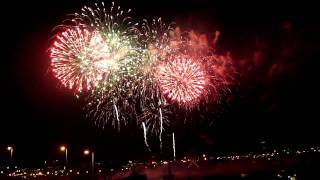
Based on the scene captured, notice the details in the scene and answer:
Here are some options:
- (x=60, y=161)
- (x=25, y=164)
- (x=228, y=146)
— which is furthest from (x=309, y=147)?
(x=25, y=164)

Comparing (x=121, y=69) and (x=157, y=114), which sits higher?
(x=121, y=69)

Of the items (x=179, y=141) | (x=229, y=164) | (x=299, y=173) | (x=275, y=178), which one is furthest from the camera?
(x=179, y=141)

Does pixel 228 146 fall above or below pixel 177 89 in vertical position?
below

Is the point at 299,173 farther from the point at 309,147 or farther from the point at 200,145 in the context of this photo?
the point at 309,147

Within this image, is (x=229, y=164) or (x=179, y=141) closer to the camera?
(x=229, y=164)

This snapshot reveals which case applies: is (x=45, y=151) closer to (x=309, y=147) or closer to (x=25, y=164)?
(x=25, y=164)

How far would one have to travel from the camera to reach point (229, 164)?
157 ft

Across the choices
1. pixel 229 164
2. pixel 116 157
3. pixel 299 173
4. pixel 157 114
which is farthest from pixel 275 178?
pixel 116 157

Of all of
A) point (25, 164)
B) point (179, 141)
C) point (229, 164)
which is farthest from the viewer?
point (179, 141)

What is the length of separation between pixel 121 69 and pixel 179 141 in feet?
164

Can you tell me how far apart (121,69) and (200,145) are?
174 feet

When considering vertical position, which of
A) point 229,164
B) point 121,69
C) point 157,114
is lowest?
point 229,164

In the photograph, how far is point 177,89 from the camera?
900 inches

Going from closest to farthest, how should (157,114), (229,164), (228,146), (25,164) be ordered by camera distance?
(157,114) < (229,164) < (25,164) < (228,146)
